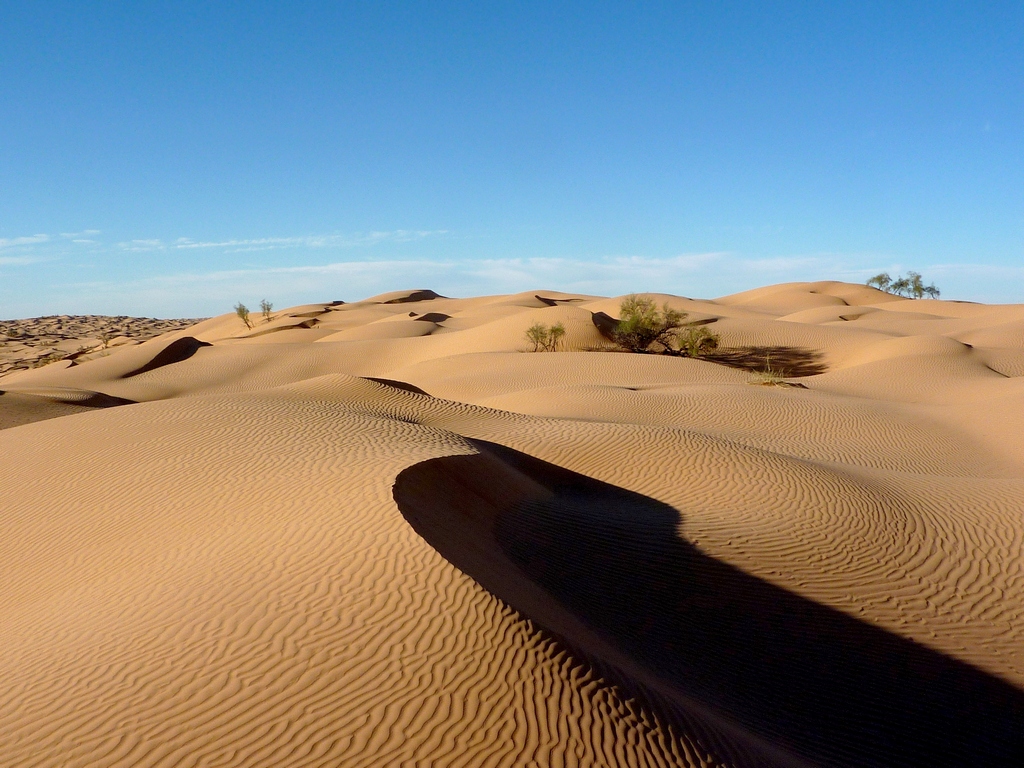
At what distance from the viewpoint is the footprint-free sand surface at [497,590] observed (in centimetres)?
416

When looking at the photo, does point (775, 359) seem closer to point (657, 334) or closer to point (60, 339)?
point (657, 334)

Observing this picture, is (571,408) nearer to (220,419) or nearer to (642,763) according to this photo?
(220,419)

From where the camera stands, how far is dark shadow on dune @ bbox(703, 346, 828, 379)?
30.9m

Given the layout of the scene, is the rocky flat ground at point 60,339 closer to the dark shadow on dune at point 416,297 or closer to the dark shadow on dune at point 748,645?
the dark shadow on dune at point 416,297

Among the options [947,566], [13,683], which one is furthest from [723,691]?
[13,683]

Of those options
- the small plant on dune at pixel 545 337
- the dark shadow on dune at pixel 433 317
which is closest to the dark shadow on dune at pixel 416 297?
the dark shadow on dune at pixel 433 317

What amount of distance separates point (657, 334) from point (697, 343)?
2.00 meters

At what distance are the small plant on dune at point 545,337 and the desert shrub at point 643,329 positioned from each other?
255 cm

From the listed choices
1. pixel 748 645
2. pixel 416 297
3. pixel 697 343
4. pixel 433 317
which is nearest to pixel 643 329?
pixel 697 343

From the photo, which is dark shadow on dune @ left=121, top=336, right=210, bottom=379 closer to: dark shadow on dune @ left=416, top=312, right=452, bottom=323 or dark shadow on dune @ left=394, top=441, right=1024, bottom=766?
dark shadow on dune @ left=416, top=312, right=452, bottom=323

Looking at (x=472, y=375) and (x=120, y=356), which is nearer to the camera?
(x=472, y=375)

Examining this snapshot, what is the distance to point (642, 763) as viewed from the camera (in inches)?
158

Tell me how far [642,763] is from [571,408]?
13.9 m

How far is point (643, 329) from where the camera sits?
33312mm
